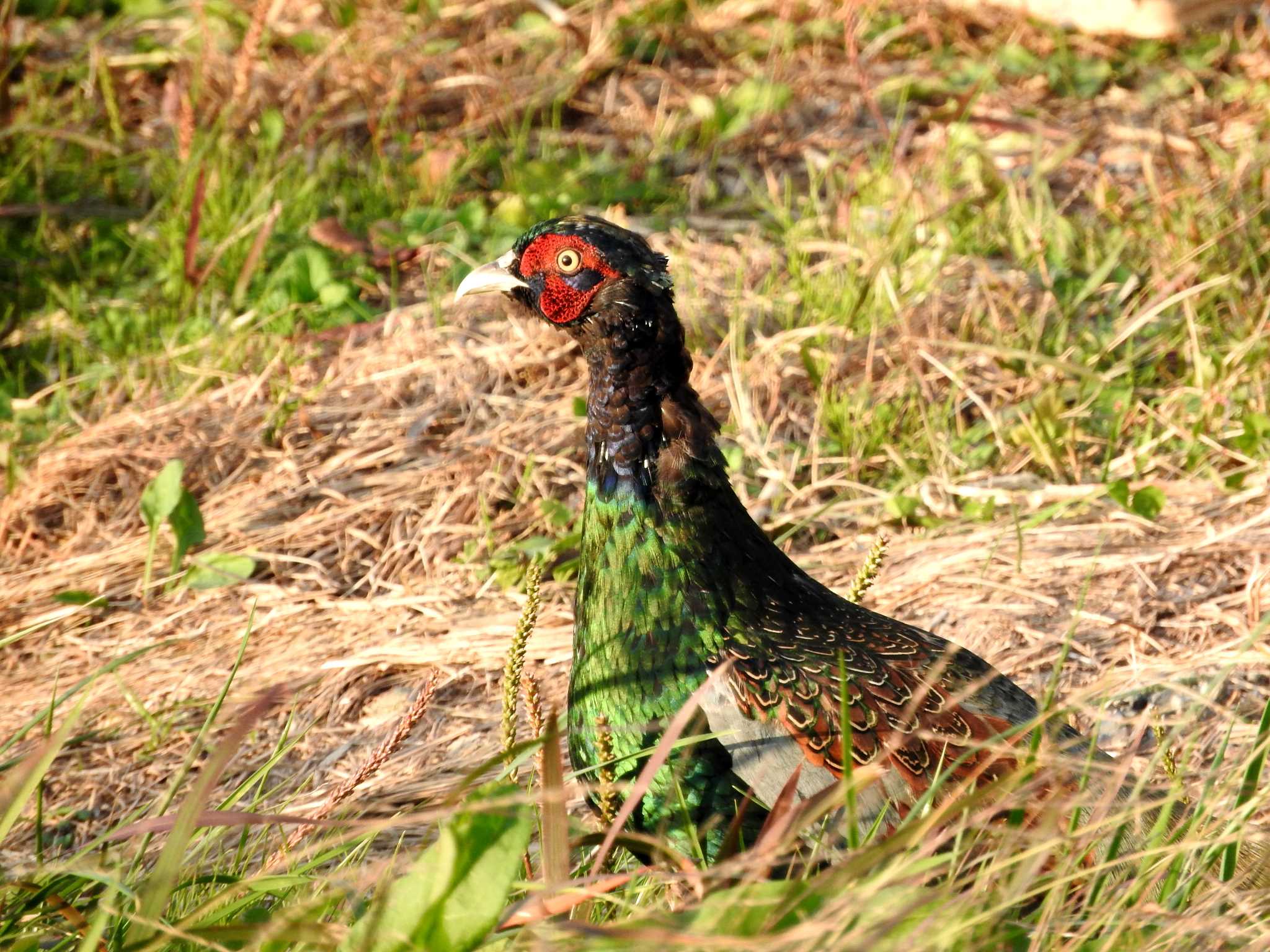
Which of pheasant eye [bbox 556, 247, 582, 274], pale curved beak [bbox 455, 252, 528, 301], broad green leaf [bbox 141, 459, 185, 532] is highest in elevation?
pheasant eye [bbox 556, 247, 582, 274]

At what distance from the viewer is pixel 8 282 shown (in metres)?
4.94

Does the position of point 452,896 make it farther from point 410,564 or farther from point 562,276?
point 410,564

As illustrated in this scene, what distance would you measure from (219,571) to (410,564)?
0.50 metres

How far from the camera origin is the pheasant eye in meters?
2.67

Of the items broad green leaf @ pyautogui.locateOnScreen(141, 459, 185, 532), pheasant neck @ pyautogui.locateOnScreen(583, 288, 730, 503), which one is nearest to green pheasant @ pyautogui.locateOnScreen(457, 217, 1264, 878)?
pheasant neck @ pyautogui.locateOnScreen(583, 288, 730, 503)

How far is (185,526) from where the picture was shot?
12.4 feet

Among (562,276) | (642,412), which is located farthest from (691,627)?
(562,276)

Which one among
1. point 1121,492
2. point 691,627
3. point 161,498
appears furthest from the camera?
point 161,498

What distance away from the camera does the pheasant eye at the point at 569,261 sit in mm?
2672

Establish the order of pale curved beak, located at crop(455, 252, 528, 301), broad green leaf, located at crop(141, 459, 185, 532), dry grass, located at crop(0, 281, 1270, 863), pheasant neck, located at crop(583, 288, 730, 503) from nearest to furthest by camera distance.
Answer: pheasant neck, located at crop(583, 288, 730, 503) < pale curved beak, located at crop(455, 252, 528, 301) < dry grass, located at crop(0, 281, 1270, 863) < broad green leaf, located at crop(141, 459, 185, 532)

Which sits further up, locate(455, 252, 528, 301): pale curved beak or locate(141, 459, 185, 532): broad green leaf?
locate(455, 252, 528, 301): pale curved beak

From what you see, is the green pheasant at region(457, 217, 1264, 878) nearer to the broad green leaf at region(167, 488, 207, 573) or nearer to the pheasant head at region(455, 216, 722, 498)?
the pheasant head at region(455, 216, 722, 498)

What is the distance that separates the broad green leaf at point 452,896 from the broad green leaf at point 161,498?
2.18m

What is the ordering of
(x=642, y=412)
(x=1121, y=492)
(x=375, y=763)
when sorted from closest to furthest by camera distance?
(x=375, y=763), (x=642, y=412), (x=1121, y=492)
